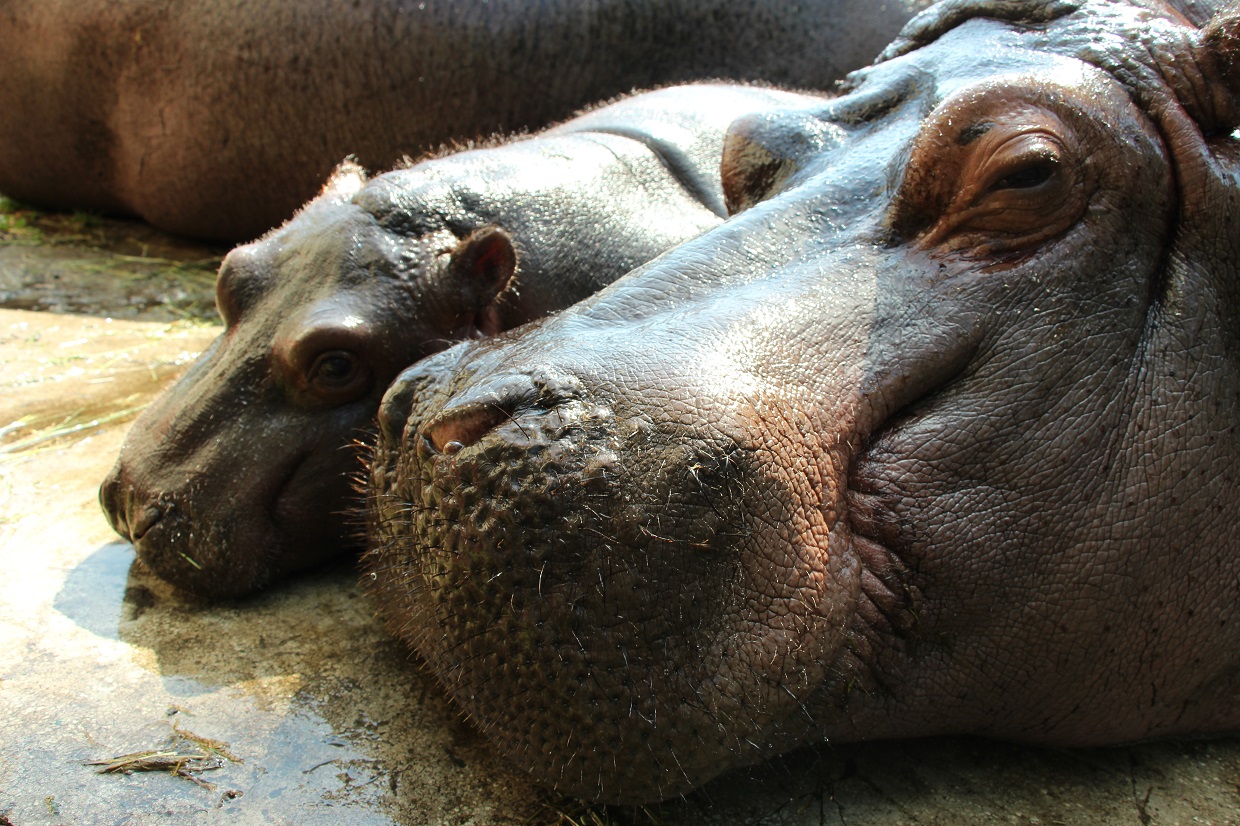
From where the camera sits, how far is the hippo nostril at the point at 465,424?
1.93 m

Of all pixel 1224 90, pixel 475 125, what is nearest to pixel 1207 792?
pixel 1224 90

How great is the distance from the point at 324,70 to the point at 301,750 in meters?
3.59

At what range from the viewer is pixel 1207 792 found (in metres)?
2.29

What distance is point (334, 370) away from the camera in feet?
10.0

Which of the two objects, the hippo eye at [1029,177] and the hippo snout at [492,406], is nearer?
the hippo snout at [492,406]

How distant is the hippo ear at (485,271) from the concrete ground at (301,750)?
792mm

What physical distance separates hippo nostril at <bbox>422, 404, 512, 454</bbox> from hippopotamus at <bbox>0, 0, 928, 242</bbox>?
10.8 feet

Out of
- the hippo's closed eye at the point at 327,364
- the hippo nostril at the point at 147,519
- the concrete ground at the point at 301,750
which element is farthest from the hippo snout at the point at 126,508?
the hippo's closed eye at the point at 327,364

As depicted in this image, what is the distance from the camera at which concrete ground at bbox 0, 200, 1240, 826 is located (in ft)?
7.18

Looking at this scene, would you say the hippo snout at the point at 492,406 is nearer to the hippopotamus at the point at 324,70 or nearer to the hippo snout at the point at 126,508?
the hippo snout at the point at 126,508

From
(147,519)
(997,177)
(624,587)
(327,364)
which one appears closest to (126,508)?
(147,519)

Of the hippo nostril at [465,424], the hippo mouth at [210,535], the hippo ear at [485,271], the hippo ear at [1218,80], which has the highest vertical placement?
the hippo ear at [1218,80]

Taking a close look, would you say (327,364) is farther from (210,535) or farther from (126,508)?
(126,508)

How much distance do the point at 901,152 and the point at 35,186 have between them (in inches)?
215
